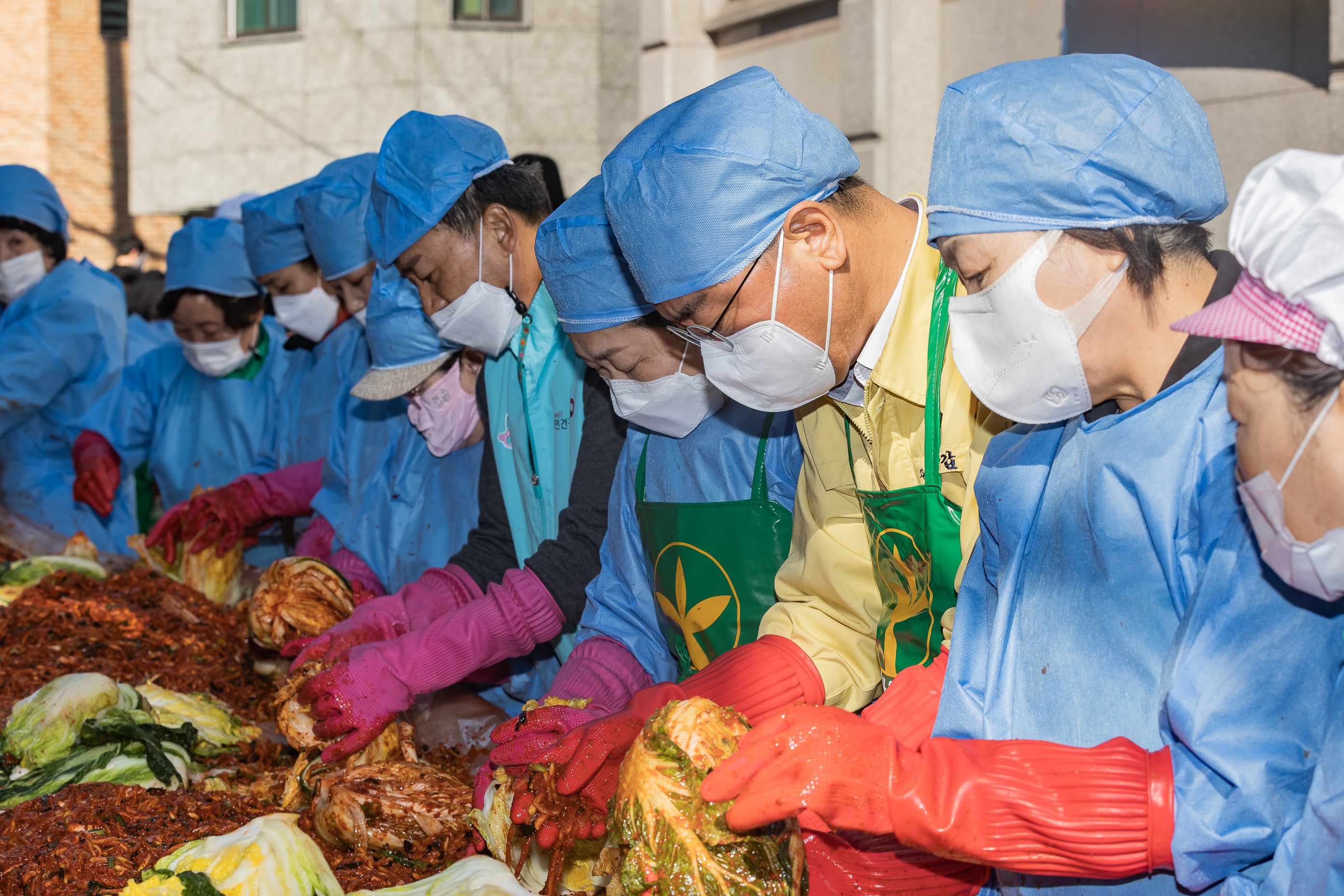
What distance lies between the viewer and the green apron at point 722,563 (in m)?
2.42

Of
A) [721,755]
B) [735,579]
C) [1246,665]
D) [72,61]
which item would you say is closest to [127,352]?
[735,579]

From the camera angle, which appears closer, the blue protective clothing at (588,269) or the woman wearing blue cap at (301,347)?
the blue protective clothing at (588,269)

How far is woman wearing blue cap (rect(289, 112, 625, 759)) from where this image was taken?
9.23 feet

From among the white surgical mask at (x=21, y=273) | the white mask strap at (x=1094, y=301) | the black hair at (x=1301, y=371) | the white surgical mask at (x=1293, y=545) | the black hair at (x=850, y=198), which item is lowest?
the white surgical mask at (x=21, y=273)

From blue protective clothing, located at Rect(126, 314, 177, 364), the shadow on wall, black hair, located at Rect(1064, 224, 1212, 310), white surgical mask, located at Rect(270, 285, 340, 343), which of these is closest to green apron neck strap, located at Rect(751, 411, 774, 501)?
black hair, located at Rect(1064, 224, 1212, 310)

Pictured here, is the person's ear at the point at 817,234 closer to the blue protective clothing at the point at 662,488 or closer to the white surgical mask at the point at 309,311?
the blue protective clothing at the point at 662,488

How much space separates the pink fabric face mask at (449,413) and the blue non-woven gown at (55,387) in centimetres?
292

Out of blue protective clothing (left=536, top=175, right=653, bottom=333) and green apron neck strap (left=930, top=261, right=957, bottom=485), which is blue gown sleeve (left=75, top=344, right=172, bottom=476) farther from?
green apron neck strap (left=930, top=261, right=957, bottom=485)

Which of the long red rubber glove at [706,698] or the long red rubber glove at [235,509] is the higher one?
the long red rubber glove at [706,698]

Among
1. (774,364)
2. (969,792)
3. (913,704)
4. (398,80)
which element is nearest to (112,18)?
(398,80)

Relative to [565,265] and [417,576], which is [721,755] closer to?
[565,265]

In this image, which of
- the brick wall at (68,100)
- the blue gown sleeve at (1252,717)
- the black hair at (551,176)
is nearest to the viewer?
the blue gown sleeve at (1252,717)

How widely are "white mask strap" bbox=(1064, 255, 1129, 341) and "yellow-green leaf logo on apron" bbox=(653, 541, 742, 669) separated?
109 centimetres

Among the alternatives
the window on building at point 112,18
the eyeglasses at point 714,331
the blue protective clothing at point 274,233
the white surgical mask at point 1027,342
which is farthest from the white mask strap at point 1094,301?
the window on building at point 112,18
